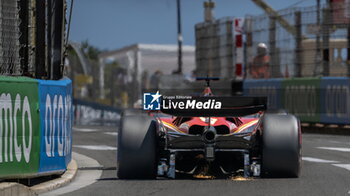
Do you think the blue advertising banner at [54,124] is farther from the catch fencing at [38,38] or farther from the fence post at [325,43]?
the fence post at [325,43]

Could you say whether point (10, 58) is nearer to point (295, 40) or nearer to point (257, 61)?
point (295, 40)

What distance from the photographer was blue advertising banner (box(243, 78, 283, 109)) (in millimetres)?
29531

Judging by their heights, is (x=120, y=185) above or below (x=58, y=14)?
below

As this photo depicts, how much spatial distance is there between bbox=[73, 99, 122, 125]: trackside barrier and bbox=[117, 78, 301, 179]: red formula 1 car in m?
23.3

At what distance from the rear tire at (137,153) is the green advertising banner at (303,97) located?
51.6ft

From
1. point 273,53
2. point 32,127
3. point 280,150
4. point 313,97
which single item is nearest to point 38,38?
point 32,127

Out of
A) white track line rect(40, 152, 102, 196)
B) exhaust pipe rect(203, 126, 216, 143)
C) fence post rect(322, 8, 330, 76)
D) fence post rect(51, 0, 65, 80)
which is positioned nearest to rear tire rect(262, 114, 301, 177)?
exhaust pipe rect(203, 126, 216, 143)

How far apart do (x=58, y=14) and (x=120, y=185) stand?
334 cm

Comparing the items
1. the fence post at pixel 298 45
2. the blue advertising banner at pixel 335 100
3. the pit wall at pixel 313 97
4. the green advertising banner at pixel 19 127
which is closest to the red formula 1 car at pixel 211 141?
the green advertising banner at pixel 19 127

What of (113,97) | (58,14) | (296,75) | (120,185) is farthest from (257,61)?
(120,185)

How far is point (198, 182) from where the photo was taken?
38.7 ft

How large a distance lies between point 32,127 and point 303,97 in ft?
57.5

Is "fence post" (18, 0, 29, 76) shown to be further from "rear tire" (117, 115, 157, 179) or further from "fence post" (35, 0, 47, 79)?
"rear tire" (117, 115, 157, 179)

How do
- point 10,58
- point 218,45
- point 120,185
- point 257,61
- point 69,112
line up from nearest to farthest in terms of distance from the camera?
point 120,185 → point 10,58 → point 69,112 → point 257,61 → point 218,45
